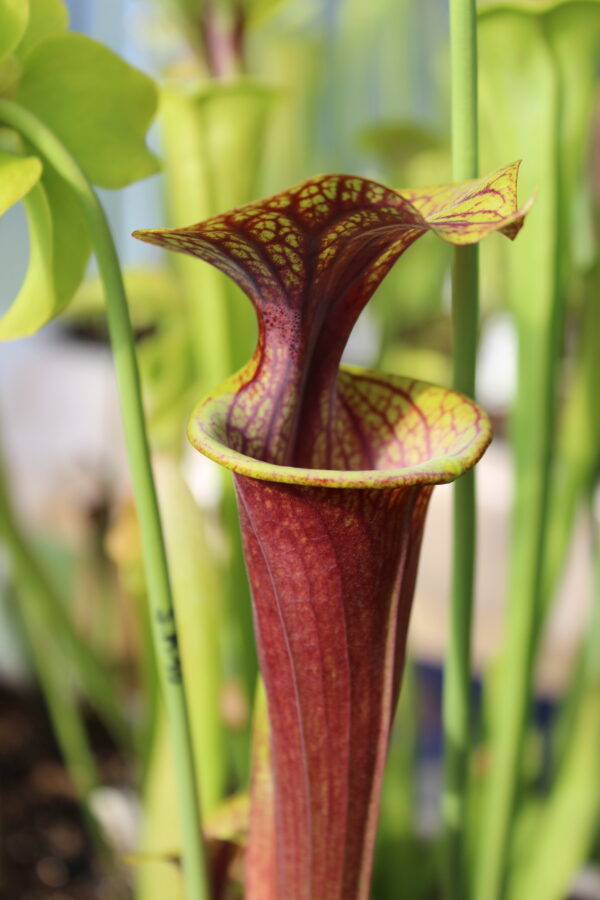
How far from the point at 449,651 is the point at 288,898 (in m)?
0.11

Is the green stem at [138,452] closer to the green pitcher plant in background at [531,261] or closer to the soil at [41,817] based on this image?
the green pitcher plant in background at [531,261]

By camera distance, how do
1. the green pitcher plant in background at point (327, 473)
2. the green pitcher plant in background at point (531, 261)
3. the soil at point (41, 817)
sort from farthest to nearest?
the soil at point (41, 817)
the green pitcher plant in background at point (531, 261)
the green pitcher plant in background at point (327, 473)

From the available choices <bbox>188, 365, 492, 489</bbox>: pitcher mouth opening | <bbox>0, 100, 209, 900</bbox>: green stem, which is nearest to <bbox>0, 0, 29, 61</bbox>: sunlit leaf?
<bbox>0, 100, 209, 900</bbox>: green stem

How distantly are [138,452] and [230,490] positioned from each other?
0.72ft

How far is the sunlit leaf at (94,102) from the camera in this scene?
0.28 m

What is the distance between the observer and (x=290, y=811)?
291 mm

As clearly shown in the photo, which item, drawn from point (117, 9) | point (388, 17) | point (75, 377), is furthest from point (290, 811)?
point (75, 377)

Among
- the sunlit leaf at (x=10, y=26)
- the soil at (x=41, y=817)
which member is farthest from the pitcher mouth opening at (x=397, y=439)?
the soil at (x=41, y=817)

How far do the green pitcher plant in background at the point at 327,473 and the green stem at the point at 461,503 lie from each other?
0.8 inches

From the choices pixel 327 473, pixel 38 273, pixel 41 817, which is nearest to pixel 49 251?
pixel 38 273

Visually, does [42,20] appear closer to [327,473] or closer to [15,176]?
[15,176]

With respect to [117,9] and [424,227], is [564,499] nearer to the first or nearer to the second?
[424,227]

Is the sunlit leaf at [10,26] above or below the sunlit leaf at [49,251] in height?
above

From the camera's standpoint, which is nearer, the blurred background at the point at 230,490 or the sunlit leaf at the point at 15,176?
the sunlit leaf at the point at 15,176
